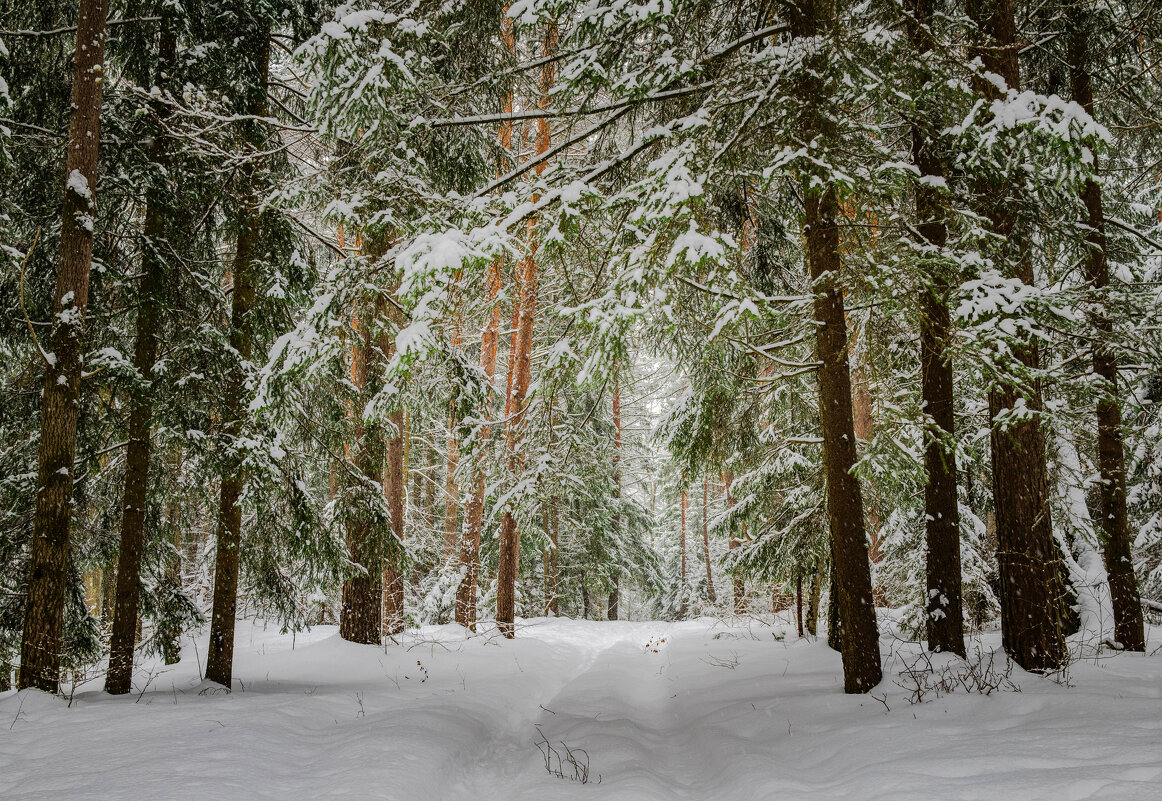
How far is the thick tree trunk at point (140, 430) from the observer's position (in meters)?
6.70

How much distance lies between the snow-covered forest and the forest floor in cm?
5

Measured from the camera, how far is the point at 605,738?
5.66 m

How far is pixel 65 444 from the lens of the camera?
606 cm

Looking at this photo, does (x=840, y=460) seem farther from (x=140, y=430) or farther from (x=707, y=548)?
(x=707, y=548)

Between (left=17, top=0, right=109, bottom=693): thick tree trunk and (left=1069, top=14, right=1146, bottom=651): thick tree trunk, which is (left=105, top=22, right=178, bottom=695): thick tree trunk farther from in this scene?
(left=1069, top=14, right=1146, bottom=651): thick tree trunk

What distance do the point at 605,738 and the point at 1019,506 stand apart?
465 centimetres

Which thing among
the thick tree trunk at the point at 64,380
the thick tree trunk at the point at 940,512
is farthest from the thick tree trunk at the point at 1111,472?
the thick tree trunk at the point at 64,380

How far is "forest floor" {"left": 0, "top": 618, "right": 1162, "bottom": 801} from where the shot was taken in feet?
11.6

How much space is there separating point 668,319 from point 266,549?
631 cm

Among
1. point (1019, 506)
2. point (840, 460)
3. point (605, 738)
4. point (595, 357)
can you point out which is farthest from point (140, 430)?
point (1019, 506)

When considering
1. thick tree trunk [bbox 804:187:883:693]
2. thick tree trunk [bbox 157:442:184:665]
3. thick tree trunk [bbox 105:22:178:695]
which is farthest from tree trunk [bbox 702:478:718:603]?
thick tree trunk [bbox 105:22:178:695]

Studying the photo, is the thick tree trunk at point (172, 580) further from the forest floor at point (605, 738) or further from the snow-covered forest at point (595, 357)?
the forest floor at point (605, 738)

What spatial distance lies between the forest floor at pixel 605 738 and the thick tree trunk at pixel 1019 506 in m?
0.40

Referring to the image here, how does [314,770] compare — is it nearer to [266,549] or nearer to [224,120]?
[266,549]
